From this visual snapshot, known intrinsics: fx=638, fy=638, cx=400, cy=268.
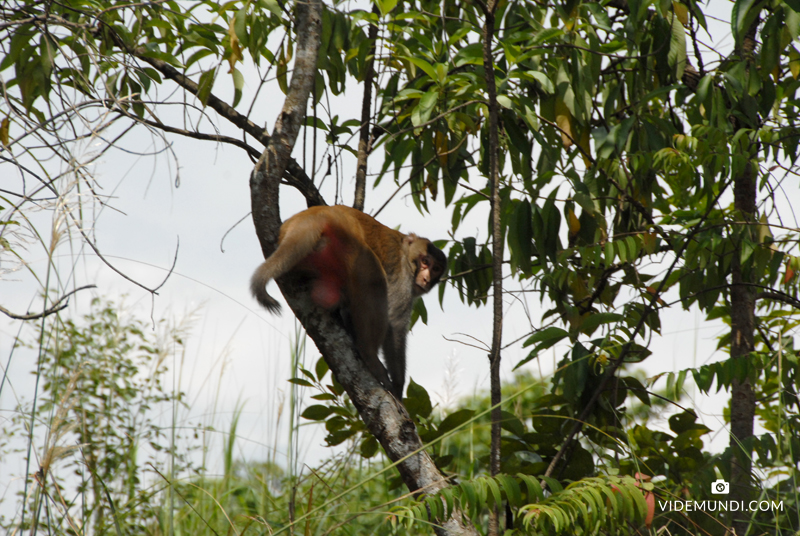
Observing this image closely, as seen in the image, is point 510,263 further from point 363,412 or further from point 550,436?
point 363,412

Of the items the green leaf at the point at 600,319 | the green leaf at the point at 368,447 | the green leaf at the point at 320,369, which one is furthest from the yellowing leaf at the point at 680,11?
the green leaf at the point at 368,447

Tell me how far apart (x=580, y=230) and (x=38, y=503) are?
120 inches

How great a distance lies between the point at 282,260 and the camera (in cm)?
323

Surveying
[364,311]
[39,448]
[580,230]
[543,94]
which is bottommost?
[39,448]

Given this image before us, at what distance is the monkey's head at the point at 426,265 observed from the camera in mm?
4652

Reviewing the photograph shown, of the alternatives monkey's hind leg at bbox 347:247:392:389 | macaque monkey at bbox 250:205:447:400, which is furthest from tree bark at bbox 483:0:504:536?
monkey's hind leg at bbox 347:247:392:389

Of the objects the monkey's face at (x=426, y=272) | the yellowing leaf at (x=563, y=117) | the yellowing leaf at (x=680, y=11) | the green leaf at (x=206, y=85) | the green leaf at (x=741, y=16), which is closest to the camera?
the green leaf at (x=741, y=16)

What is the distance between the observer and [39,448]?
2.58 meters

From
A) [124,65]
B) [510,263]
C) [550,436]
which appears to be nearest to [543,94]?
[510,263]

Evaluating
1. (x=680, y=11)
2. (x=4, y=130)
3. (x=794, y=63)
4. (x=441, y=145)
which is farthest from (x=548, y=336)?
(x=4, y=130)

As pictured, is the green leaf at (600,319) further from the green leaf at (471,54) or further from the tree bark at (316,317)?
the green leaf at (471,54)

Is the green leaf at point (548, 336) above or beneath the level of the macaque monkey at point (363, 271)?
beneath

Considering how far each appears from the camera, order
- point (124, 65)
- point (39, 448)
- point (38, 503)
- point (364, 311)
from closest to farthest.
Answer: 1. point (38, 503)
2. point (39, 448)
3. point (124, 65)
4. point (364, 311)

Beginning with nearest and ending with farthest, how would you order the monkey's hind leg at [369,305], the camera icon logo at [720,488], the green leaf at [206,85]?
the camera icon logo at [720,488]
the green leaf at [206,85]
the monkey's hind leg at [369,305]
